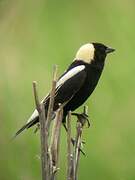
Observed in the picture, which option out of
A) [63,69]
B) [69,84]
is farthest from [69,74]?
[63,69]

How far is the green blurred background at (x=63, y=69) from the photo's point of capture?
4004 millimetres

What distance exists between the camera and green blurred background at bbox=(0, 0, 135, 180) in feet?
13.1

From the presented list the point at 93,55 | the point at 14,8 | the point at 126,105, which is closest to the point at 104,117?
the point at 126,105

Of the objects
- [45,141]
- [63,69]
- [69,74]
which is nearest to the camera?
[45,141]

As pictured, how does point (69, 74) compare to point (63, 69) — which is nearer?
point (69, 74)

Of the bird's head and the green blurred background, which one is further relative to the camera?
the green blurred background

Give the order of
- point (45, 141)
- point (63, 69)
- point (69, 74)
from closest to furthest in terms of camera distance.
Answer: point (45, 141), point (69, 74), point (63, 69)

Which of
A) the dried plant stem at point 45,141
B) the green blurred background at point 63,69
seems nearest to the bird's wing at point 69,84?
the dried plant stem at point 45,141

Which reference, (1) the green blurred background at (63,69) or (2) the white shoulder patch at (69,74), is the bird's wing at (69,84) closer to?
(2) the white shoulder patch at (69,74)

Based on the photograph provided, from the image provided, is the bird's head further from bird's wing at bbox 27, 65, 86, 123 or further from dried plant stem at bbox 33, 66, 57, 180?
dried plant stem at bbox 33, 66, 57, 180

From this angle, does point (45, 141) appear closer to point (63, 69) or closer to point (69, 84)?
point (69, 84)

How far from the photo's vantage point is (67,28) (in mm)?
4211

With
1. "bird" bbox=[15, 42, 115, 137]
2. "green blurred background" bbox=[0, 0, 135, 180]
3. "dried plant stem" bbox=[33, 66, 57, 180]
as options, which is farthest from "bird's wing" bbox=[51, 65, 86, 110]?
"green blurred background" bbox=[0, 0, 135, 180]

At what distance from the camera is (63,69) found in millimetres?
4078
